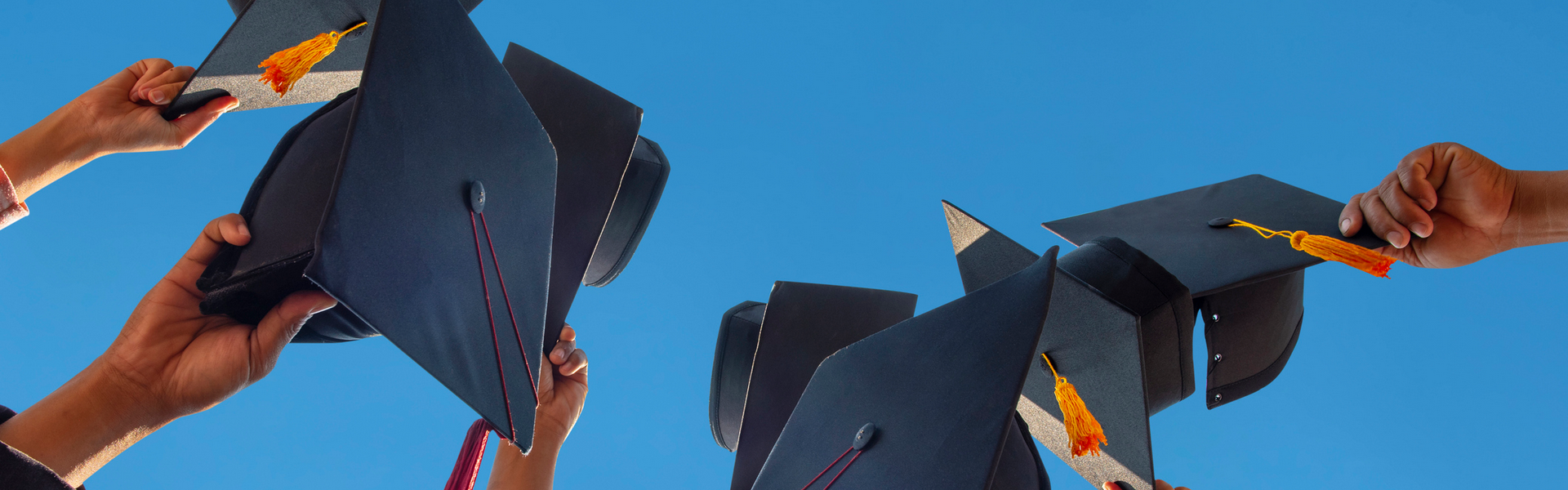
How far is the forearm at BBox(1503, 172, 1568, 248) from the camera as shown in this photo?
1.37 metres

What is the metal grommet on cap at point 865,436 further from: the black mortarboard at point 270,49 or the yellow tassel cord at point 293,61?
the yellow tassel cord at point 293,61

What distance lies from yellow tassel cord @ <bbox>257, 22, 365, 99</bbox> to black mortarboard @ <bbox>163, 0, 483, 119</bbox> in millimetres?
17

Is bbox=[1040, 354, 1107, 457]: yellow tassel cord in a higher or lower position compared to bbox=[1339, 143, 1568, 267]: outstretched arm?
lower

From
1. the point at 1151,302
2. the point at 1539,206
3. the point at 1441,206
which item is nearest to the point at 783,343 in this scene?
the point at 1151,302

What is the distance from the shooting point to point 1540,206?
1374 millimetres

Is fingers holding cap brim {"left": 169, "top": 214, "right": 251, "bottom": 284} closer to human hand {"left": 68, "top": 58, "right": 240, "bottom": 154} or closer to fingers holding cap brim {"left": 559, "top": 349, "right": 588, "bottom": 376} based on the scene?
human hand {"left": 68, "top": 58, "right": 240, "bottom": 154}

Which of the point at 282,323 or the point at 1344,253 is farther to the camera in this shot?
the point at 1344,253

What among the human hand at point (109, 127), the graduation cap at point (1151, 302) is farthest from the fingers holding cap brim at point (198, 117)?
the graduation cap at point (1151, 302)

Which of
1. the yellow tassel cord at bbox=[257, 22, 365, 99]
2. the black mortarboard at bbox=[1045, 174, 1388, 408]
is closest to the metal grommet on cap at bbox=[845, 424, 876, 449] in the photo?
the black mortarboard at bbox=[1045, 174, 1388, 408]

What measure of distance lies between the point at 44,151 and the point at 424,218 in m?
0.72

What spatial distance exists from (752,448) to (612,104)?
0.62 meters

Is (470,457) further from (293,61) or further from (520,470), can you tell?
(293,61)

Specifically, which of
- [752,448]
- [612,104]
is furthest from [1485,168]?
[612,104]

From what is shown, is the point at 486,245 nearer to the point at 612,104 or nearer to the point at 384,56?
the point at 384,56
